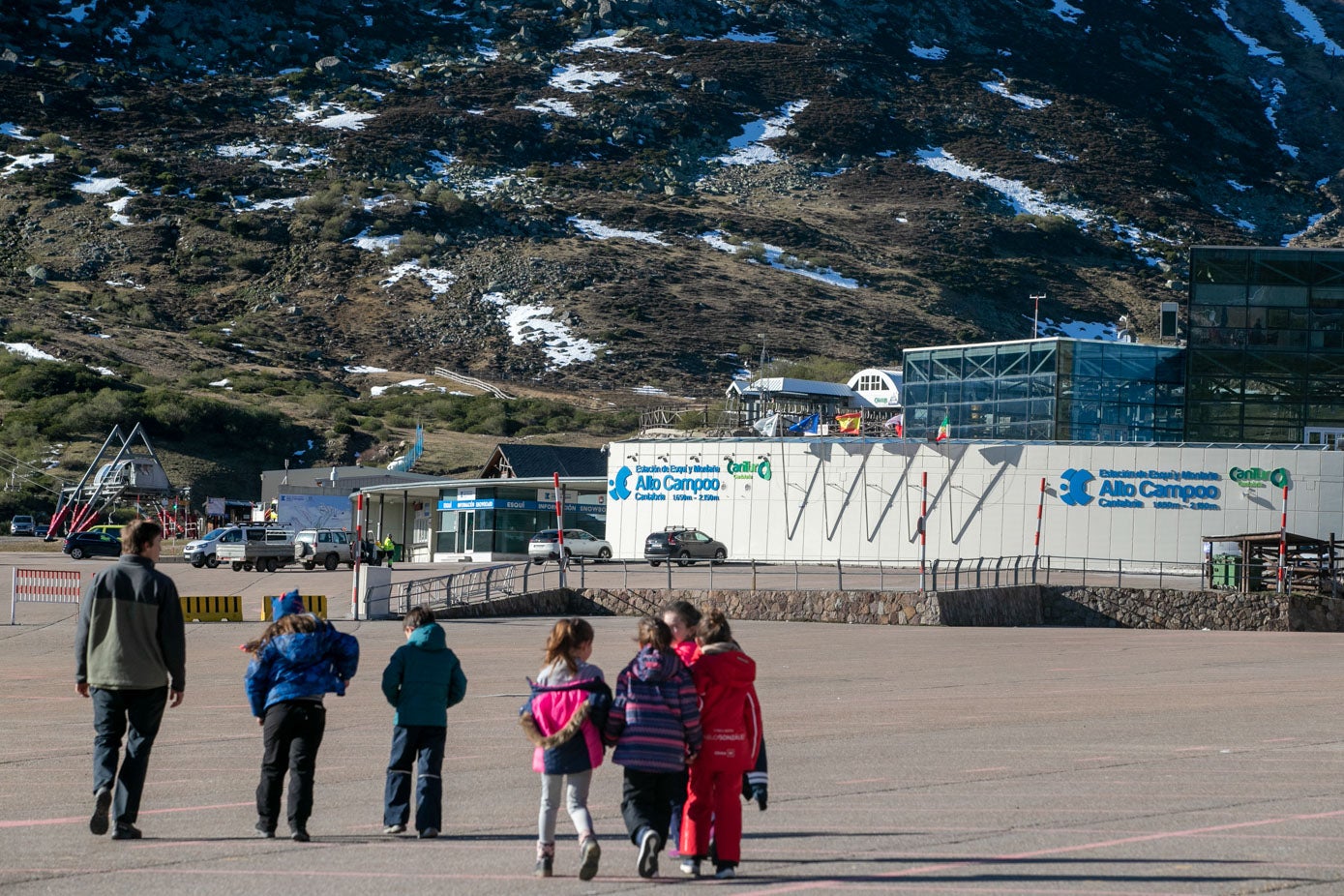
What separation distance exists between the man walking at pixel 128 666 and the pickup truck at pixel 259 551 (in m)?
42.1

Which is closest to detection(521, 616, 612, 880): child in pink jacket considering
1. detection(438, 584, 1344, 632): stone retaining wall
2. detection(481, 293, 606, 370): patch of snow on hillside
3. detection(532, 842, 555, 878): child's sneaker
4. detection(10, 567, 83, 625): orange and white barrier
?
detection(532, 842, 555, 878): child's sneaker

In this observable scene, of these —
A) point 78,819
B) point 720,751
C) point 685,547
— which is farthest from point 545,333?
→ point 720,751

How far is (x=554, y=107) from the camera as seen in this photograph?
188 m

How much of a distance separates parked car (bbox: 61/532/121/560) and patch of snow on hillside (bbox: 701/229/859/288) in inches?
3709

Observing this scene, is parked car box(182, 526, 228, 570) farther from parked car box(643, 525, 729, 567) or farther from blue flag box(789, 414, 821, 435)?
blue flag box(789, 414, 821, 435)

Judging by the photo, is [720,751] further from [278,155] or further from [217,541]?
[278,155]

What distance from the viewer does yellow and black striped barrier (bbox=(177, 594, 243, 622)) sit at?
3108 centimetres

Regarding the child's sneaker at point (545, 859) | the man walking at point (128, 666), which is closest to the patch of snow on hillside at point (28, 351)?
the man walking at point (128, 666)

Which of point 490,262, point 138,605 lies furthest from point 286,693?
point 490,262

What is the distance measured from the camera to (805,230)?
155 metres

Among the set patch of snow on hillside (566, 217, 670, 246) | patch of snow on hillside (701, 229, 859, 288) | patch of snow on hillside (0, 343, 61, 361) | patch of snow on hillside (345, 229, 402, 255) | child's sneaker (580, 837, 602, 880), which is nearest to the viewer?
child's sneaker (580, 837, 602, 880)

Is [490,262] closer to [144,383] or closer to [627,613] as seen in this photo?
[144,383]

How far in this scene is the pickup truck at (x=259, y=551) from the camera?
4988 cm

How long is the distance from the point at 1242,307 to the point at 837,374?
58720 mm
